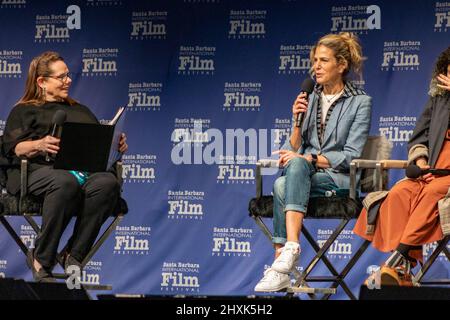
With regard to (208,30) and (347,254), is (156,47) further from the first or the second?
(347,254)

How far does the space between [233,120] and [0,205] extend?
1.73 meters

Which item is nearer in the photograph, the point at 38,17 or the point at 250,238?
the point at 250,238

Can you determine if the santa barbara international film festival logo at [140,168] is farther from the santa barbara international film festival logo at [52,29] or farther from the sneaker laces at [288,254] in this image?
the sneaker laces at [288,254]

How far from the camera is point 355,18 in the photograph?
21.5ft

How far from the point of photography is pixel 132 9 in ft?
23.1

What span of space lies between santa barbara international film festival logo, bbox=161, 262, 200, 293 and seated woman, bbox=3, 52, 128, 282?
1190 millimetres

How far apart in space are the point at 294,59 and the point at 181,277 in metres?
1.57

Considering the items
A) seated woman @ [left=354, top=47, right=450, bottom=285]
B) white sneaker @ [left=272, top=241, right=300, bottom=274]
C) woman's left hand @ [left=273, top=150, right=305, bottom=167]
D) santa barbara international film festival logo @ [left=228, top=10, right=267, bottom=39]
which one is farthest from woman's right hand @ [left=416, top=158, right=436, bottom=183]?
santa barbara international film festival logo @ [left=228, top=10, right=267, bottom=39]

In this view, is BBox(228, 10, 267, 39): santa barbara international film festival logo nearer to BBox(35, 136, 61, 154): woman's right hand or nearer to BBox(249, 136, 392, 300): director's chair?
BBox(249, 136, 392, 300): director's chair

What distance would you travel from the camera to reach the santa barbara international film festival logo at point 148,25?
6.97 m

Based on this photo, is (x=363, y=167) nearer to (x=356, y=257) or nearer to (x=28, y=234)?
(x=356, y=257)

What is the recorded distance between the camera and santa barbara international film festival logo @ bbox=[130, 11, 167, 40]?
275 inches

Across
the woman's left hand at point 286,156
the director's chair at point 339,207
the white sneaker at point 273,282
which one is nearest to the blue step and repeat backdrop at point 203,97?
the director's chair at point 339,207
